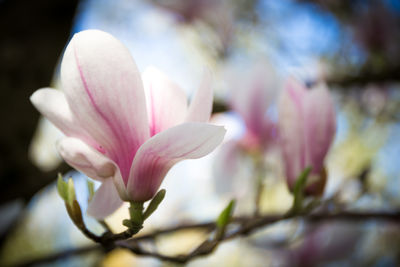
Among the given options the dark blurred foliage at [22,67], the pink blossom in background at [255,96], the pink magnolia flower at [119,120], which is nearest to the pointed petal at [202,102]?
the pink magnolia flower at [119,120]

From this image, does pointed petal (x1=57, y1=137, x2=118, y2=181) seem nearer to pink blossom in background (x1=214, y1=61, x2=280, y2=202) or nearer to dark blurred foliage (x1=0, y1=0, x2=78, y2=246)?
pink blossom in background (x1=214, y1=61, x2=280, y2=202)

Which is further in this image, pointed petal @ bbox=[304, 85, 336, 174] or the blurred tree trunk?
the blurred tree trunk

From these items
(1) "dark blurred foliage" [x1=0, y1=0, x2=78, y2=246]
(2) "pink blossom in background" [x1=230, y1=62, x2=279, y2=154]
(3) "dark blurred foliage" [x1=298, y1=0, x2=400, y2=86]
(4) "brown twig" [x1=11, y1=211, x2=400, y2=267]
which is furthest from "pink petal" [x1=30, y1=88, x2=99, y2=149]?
(3) "dark blurred foliage" [x1=298, y1=0, x2=400, y2=86]

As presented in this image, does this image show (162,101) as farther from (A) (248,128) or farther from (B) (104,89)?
(A) (248,128)

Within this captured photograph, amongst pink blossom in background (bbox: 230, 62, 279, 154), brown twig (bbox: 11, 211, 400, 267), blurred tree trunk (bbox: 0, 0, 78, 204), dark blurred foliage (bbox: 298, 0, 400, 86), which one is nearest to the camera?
brown twig (bbox: 11, 211, 400, 267)

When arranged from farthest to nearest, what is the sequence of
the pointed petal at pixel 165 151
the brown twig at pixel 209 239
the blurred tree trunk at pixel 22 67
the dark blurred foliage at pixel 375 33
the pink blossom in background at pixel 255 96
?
the dark blurred foliage at pixel 375 33 → the blurred tree trunk at pixel 22 67 → the pink blossom in background at pixel 255 96 → the brown twig at pixel 209 239 → the pointed petal at pixel 165 151

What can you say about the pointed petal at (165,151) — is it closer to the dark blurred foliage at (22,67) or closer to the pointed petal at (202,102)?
the pointed petal at (202,102)
